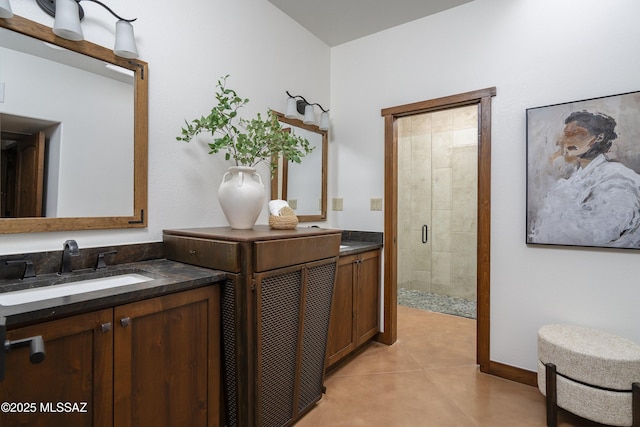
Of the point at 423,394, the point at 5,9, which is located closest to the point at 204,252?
the point at 5,9

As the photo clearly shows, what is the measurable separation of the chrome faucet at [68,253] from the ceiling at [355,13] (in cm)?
229

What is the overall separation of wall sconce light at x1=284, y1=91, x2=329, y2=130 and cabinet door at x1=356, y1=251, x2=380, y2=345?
128 centimetres

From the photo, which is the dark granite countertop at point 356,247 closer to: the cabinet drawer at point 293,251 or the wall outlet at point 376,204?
the wall outlet at point 376,204

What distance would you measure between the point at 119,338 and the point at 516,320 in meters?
2.46

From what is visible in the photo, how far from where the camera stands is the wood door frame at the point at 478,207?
94.8 inches

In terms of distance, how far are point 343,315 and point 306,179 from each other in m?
1.25

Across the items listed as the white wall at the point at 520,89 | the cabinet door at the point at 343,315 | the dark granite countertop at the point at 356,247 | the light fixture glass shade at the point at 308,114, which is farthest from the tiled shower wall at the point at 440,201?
the cabinet door at the point at 343,315

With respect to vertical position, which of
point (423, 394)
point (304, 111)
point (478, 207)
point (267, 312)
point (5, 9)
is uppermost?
point (304, 111)

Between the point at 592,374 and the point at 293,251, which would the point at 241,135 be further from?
the point at 592,374

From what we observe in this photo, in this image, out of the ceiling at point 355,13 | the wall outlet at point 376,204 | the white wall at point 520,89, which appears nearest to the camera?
the white wall at point 520,89

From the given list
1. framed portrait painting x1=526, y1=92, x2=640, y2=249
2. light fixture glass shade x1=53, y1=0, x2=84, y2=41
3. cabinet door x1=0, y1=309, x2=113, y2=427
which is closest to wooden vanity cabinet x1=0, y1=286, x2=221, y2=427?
cabinet door x1=0, y1=309, x2=113, y2=427

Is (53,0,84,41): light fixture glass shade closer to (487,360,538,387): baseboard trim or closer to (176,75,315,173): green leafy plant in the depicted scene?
(176,75,315,173): green leafy plant

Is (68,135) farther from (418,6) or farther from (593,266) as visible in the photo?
(593,266)

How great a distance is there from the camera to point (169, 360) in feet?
4.37
